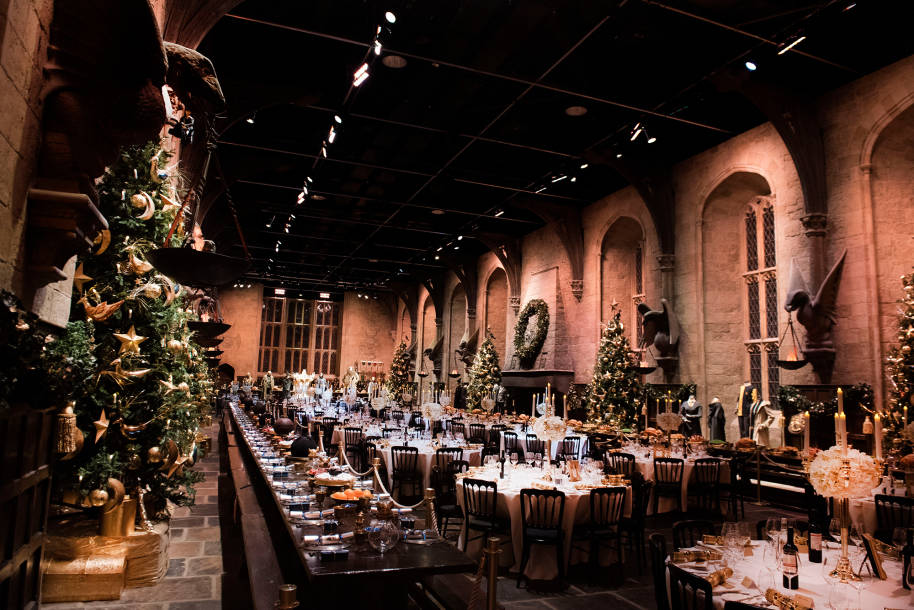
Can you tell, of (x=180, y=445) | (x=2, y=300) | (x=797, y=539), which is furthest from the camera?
(x=180, y=445)

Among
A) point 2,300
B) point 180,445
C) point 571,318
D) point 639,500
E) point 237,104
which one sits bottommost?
point 639,500

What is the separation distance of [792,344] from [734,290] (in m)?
2.16

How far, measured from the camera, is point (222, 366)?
96.2 feet

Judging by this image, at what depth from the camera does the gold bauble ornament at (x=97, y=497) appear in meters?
3.86

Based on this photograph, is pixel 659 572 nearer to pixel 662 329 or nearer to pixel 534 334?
pixel 662 329

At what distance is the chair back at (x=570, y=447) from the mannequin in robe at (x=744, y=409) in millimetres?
2957

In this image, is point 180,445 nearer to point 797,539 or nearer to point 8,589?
point 8,589

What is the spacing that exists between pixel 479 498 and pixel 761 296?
8.12m

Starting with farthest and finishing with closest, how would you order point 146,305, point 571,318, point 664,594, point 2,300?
point 571,318 → point 146,305 → point 664,594 → point 2,300

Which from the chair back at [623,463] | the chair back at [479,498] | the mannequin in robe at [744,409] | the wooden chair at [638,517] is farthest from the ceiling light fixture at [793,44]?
the chair back at [479,498]

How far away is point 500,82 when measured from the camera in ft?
29.4

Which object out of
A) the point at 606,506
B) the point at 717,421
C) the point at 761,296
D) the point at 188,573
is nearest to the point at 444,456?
the point at 606,506

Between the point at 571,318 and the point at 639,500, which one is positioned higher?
the point at 571,318

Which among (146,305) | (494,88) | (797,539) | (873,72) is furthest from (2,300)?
(873,72)
